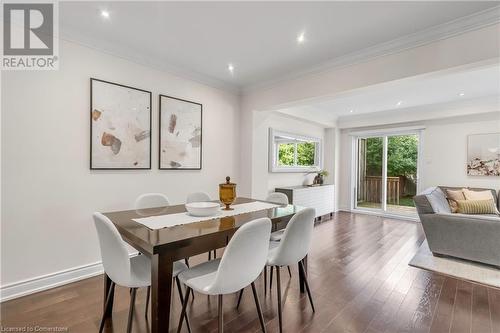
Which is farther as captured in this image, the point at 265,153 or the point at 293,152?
the point at 293,152

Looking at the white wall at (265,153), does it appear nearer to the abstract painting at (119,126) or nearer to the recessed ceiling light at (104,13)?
the abstract painting at (119,126)

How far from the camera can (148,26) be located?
7.67ft

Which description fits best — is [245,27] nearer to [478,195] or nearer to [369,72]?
[369,72]

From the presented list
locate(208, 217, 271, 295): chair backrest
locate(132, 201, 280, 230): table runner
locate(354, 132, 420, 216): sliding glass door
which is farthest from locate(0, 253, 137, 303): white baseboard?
locate(354, 132, 420, 216): sliding glass door

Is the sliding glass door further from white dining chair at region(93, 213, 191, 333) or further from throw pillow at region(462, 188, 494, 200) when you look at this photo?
white dining chair at region(93, 213, 191, 333)

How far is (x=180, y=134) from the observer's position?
3334 mm

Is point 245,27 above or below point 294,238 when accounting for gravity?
above

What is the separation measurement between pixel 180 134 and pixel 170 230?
2.01 m

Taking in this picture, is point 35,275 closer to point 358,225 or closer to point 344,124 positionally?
point 358,225

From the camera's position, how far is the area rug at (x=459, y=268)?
2.58m

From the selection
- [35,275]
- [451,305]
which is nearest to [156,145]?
[35,275]

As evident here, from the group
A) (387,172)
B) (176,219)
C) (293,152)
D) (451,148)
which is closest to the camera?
(176,219)

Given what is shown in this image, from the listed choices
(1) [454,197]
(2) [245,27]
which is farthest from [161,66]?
(1) [454,197]

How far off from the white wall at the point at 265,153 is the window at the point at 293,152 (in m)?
0.11
